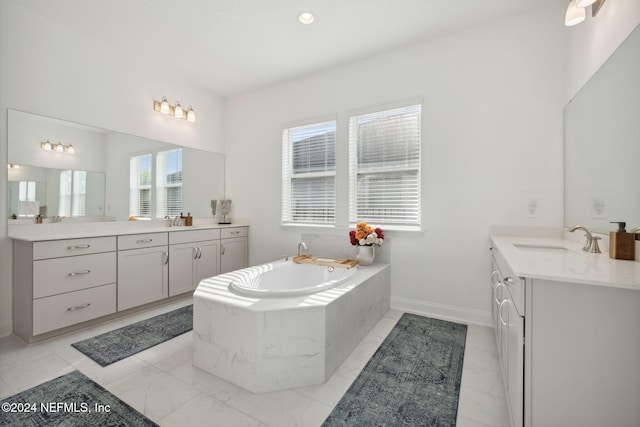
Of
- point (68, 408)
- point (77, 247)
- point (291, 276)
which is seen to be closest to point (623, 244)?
point (291, 276)

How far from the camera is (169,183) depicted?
11.6 feet

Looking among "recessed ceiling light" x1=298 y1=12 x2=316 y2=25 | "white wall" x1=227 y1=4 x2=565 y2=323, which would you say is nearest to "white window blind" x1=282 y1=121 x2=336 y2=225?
"white wall" x1=227 y1=4 x2=565 y2=323

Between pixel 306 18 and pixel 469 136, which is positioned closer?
pixel 306 18

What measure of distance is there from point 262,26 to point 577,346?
312 cm

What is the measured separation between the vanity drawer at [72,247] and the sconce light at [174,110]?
1706 mm

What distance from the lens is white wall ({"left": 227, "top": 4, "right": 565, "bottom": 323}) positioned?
7.61 ft

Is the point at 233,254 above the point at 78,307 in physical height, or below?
above

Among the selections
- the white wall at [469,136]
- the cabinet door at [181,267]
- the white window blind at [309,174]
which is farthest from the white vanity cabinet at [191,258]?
the white wall at [469,136]

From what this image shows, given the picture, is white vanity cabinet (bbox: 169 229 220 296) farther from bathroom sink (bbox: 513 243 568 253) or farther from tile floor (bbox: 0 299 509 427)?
bathroom sink (bbox: 513 243 568 253)

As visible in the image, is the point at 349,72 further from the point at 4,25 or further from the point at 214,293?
the point at 4,25

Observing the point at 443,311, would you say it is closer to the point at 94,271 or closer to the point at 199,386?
the point at 199,386

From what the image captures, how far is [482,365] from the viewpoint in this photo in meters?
1.90

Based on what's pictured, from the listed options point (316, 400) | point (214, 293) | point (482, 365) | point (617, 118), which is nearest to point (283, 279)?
point (214, 293)

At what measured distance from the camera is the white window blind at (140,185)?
10.4 feet
